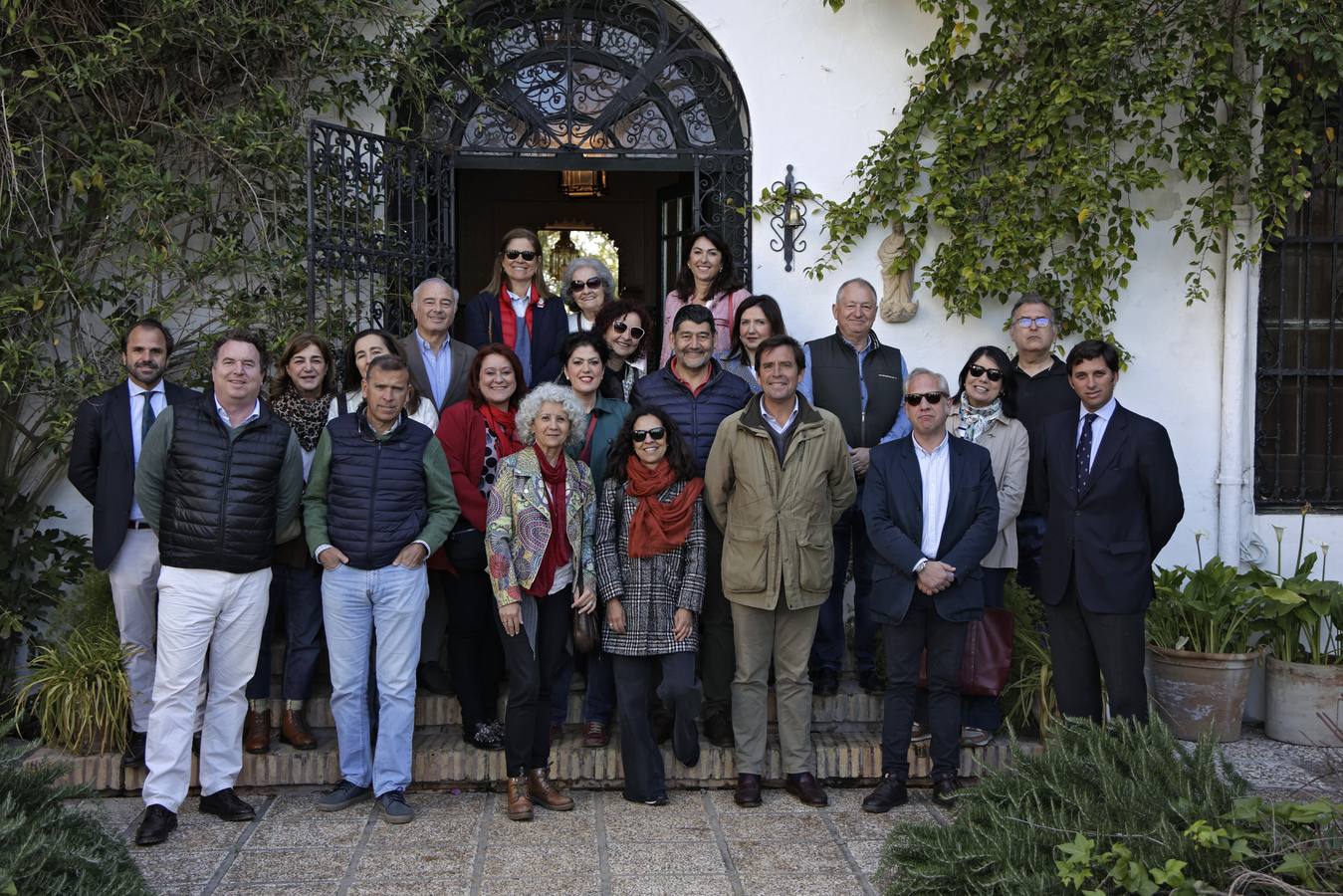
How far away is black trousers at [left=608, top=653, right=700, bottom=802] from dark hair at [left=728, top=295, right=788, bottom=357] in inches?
60.3

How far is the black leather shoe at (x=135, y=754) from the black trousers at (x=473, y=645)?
1.31 meters

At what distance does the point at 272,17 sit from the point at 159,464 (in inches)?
106

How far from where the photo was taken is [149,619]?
17.0 feet

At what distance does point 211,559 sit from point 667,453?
5.82ft

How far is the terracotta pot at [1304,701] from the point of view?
19.6 feet

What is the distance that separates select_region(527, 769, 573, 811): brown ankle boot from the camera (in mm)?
4914

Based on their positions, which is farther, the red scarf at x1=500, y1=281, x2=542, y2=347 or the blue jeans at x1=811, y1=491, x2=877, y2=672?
the red scarf at x1=500, y1=281, x2=542, y2=347

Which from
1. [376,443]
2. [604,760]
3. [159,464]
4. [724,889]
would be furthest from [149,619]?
[724,889]

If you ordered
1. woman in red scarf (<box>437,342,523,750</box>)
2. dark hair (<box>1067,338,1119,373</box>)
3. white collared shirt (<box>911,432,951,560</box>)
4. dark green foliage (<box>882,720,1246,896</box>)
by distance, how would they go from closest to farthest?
dark green foliage (<box>882,720,1246,896</box>)
dark hair (<box>1067,338,1119,373</box>)
white collared shirt (<box>911,432,951,560</box>)
woman in red scarf (<box>437,342,523,750</box>)

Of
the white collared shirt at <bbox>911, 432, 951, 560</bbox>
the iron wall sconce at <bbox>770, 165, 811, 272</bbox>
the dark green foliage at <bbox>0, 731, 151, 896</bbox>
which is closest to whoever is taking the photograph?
the dark green foliage at <bbox>0, 731, 151, 896</bbox>

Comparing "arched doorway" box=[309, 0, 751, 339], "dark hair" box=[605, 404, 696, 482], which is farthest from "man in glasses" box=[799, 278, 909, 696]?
"arched doorway" box=[309, 0, 751, 339]

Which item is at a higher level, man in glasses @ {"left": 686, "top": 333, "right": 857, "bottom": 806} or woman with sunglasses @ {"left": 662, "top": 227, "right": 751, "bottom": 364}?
woman with sunglasses @ {"left": 662, "top": 227, "right": 751, "bottom": 364}

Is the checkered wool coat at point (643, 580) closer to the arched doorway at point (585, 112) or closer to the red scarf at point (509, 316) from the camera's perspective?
the red scarf at point (509, 316)

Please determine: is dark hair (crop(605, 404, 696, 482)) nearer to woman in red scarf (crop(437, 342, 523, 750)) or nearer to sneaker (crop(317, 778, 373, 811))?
woman in red scarf (crop(437, 342, 523, 750))
